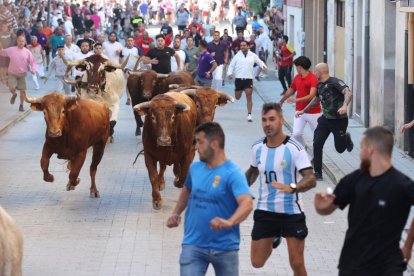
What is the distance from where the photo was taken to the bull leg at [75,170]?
54.0 feet

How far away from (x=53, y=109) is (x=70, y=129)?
50 centimetres

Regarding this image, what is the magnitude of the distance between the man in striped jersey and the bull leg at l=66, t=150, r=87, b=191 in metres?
6.45

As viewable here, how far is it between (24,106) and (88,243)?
1779 centimetres

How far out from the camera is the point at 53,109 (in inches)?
642

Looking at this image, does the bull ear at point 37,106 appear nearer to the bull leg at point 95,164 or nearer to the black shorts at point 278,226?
the bull leg at point 95,164

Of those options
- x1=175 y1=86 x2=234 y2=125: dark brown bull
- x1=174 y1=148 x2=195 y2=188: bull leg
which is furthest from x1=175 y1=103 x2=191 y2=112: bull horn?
x1=175 y1=86 x2=234 y2=125: dark brown bull

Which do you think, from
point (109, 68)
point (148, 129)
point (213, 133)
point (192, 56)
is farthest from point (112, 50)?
point (213, 133)

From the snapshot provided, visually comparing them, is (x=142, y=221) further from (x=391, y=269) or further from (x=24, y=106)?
(x=24, y=106)

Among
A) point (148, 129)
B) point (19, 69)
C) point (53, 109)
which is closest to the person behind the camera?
point (148, 129)

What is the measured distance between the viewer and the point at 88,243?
13625 mm

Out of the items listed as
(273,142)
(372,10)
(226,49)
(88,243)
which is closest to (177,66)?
(372,10)

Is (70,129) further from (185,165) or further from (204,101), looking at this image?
(204,101)

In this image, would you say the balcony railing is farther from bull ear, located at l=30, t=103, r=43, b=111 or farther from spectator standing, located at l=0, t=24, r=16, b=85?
spectator standing, located at l=0, t=24, r=16, b=85

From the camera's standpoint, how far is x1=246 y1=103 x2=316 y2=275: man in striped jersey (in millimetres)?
10258
